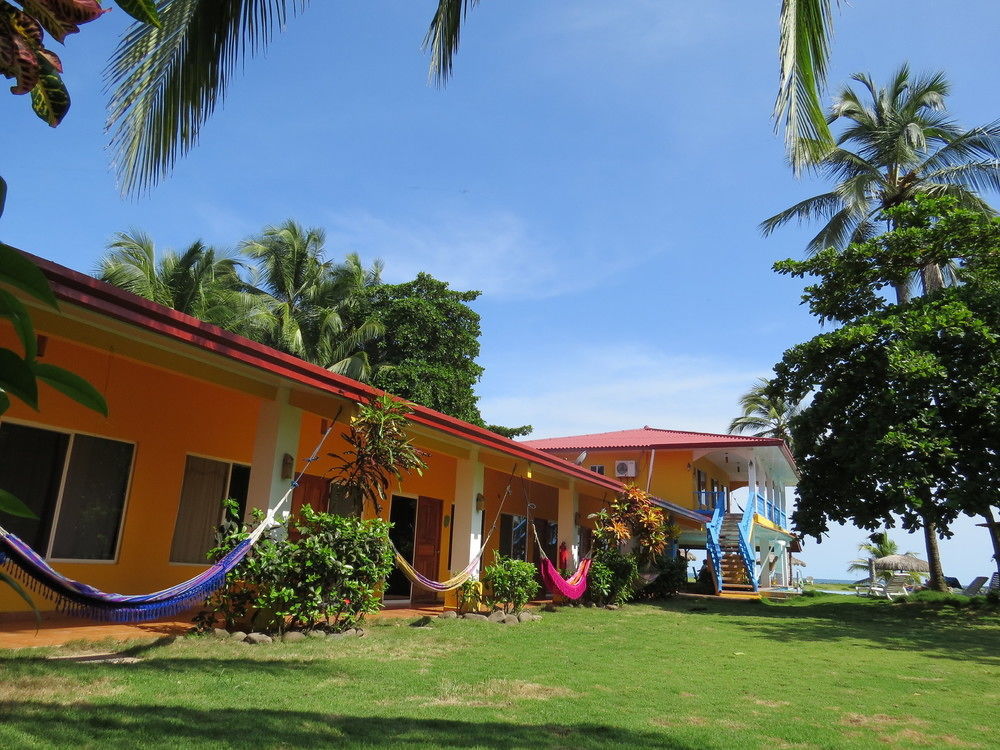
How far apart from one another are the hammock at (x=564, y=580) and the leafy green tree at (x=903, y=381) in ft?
17.5

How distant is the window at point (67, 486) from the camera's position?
21.8 ft

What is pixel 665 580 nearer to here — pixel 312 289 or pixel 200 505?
pixel 200 505

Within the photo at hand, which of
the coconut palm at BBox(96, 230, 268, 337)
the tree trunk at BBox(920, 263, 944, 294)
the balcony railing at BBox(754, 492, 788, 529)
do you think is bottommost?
the balcony railing at BBox(754, 492, 788, 529)

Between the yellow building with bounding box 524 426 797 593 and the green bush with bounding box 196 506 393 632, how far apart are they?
36.3 feet

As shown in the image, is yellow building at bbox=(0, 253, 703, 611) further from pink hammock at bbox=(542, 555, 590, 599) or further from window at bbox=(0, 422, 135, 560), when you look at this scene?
pink hammock at bbox=(542, 555, 590, 599)

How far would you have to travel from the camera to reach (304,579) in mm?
6418

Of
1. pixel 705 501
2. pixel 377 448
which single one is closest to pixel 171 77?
pixel 377 448

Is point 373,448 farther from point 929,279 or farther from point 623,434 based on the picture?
point 623,434

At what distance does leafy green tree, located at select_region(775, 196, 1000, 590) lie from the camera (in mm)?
12344

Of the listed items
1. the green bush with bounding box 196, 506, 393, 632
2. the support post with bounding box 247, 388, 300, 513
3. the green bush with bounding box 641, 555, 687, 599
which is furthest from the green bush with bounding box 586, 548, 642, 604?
the support post with bounding box 247, 388, 300, 513

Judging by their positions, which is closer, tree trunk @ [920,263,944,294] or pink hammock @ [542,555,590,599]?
pink hammock @ [542,555,590,599]

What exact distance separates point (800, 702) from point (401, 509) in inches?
292

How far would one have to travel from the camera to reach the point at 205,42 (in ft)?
11.0

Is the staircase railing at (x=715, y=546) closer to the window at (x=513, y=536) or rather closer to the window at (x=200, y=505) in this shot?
the window at (x=513, y=536)
